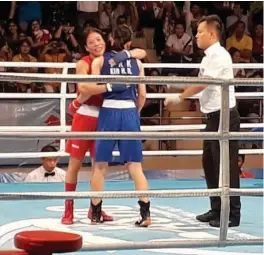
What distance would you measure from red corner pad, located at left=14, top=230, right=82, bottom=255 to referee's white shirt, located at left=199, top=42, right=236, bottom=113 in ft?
6.88

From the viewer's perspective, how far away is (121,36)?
13.0 feet

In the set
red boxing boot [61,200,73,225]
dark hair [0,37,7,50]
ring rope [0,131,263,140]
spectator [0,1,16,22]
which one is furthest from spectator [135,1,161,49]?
ring rope [0,131,263,140]

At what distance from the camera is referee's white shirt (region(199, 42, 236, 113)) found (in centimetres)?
398

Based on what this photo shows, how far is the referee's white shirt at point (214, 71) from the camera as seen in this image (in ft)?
13.1

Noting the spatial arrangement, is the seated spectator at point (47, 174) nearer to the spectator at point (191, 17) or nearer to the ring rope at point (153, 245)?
the ring rope at point (153, 245)

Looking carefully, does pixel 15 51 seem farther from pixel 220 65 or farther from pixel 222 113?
pixel 222 113

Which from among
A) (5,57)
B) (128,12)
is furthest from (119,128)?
(128,12)

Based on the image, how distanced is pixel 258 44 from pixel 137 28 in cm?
159

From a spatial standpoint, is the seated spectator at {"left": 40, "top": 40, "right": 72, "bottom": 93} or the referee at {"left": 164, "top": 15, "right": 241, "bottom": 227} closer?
the referee at {"left": 164, "top": 15, "right": 241, "bottom": 227}

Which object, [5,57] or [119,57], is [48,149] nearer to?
[119,57]

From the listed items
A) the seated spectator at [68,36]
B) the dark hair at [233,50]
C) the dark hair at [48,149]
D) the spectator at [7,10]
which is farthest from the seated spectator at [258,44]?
the dark hair at [48,149]

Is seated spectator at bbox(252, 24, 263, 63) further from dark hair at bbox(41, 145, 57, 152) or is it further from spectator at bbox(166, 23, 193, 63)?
dark hair at bbox(41, 145, 57, 152)

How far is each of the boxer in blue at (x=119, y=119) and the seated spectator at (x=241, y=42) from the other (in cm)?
531

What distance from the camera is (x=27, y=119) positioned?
6.04 m
